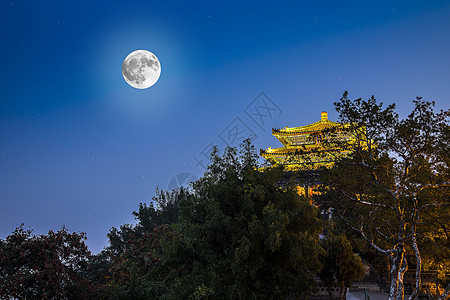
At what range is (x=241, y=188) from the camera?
1007cm

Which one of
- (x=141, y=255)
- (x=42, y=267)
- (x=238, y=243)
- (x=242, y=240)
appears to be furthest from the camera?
(x=141, y=255)

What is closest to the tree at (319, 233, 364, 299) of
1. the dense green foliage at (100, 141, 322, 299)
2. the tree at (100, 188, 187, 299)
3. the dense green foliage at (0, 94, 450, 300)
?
the dense green foliage at (0, 94, 450, 300)

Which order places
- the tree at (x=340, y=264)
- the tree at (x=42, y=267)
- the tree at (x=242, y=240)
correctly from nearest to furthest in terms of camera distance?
the tree at (x=242, y=240) < the tree at (x=42, y=267) < the tree at (x=340, y=264)

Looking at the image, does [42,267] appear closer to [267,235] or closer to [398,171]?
[267,235]

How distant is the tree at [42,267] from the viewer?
33.3ft

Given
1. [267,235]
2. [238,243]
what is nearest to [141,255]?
[238,243]

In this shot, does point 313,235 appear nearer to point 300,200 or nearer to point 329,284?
point 300,200

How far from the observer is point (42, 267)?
10938mm

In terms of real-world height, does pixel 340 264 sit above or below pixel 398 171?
below

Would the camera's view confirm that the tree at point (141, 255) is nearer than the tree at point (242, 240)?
No

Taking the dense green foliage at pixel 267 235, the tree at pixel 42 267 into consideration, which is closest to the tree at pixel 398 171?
the dense green foliage at pixel 267 235

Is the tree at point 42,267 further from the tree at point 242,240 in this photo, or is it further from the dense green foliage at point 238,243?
the tree at point 242,240

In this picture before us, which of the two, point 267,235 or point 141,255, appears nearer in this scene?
point 267,235

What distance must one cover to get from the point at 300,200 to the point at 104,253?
18.8 meters
